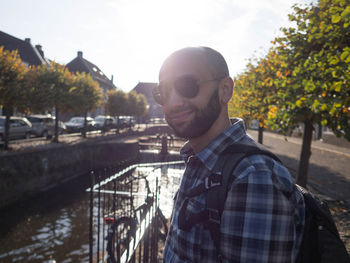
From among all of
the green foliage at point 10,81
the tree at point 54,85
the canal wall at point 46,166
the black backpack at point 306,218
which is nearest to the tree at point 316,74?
the black backpack at point 306,218

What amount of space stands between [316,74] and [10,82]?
12.4 meters

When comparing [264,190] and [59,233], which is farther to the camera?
[59,233]

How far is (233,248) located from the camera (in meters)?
0.94

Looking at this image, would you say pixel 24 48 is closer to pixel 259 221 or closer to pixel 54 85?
pixel 54 85

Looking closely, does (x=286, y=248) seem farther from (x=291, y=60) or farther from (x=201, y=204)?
(x=291, y=60)

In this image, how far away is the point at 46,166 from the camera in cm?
1338

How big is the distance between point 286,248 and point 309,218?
8.4 inches

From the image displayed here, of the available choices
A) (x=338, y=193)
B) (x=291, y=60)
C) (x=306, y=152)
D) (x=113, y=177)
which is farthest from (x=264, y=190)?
(x=338, y=193)

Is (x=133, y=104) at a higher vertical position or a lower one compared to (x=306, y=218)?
higher

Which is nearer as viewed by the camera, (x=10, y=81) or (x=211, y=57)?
(x=211, y=57)

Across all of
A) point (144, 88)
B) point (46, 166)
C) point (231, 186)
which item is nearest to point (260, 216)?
point (231, 186)

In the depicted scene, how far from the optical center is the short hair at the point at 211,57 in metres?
1.31

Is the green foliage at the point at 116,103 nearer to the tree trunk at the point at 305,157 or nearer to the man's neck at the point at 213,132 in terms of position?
the tree trunk at the point at 305,157

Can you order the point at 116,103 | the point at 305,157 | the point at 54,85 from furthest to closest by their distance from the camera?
the point at 116,103 < the point at 54,85 < the point at 305,157
